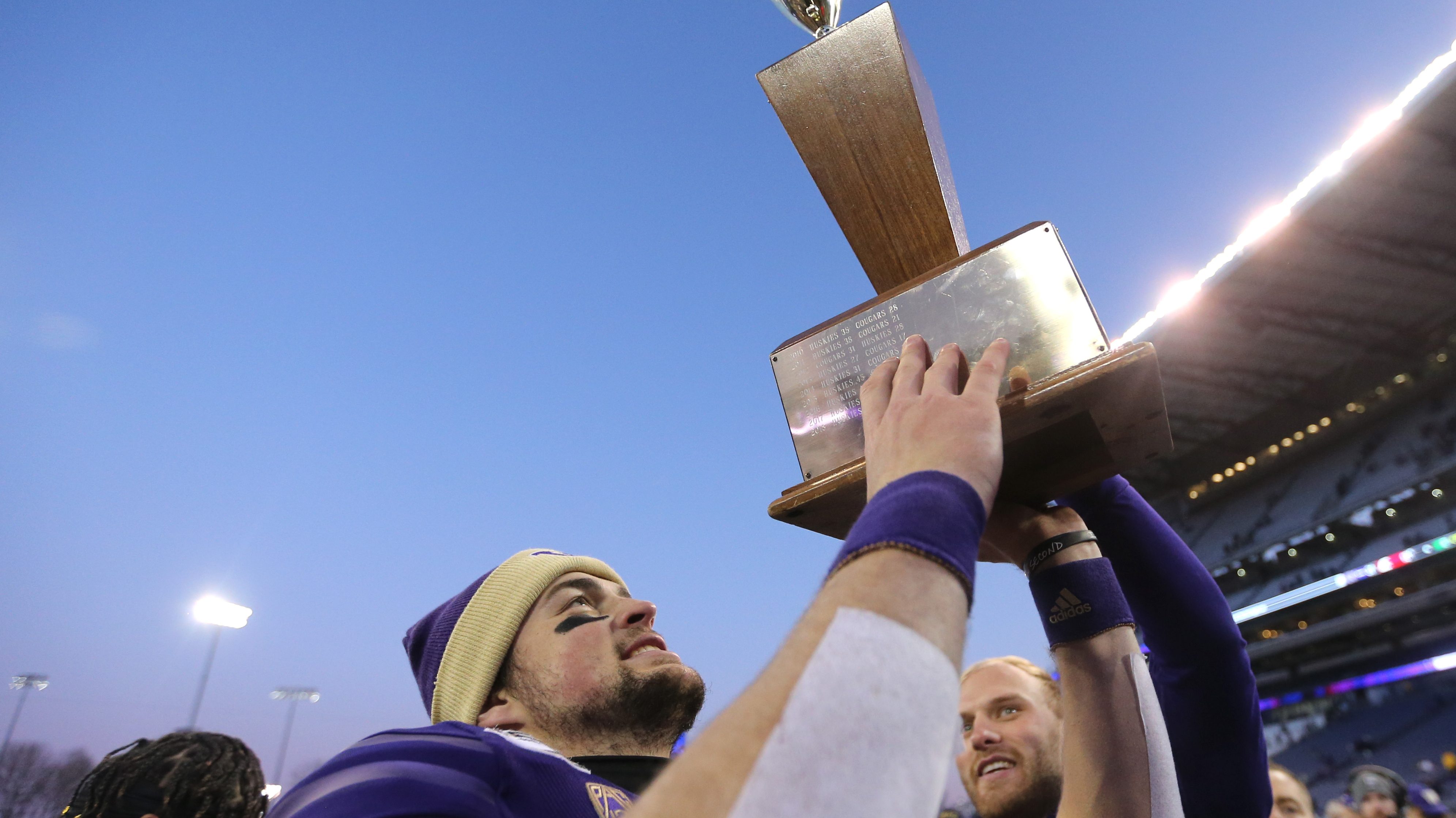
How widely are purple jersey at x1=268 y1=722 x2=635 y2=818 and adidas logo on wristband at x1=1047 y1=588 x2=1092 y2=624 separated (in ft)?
2.71

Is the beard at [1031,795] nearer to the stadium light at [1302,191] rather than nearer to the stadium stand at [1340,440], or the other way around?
the stadium light at [1302,191]

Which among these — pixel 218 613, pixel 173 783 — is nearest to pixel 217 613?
pixel 218 613

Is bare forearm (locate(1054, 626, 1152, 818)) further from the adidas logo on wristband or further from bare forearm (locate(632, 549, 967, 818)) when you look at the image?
bare forearm (locate(632, 549, 967, 818))

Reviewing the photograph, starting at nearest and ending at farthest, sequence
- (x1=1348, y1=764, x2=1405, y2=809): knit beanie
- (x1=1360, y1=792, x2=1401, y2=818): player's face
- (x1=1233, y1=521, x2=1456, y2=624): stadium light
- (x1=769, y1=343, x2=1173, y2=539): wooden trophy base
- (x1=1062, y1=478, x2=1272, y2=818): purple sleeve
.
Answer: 1. (x1=769, y1=343, x2=1173, y2=539): wooden trophy base
2. (x1=1062, y1=478, x2=1272, y2=818): purple sleeve
3. (x1=1360, y1=792, x2=1401, y2=818): player's face
4. (x1=1348, y1=764, x2=1405, y2=809): knit beanie
5. (x1=1233, y1=521, x2=1456, y2=624): stadium light

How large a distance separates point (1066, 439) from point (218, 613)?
21187 mm

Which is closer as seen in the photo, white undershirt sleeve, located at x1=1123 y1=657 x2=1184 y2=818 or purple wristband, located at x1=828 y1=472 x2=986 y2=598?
purple wristband, located at x1=828 y1=472 x2=986 y2=598

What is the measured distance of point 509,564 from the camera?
2.00m

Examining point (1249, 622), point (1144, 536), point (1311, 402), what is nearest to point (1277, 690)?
point (1249, 622)

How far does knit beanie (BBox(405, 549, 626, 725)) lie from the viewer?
1.82 meters

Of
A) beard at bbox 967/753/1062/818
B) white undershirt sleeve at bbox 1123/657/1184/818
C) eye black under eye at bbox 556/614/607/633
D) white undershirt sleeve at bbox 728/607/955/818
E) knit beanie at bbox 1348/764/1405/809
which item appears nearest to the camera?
white undershirt sleeve at bbox 728/607/955/818

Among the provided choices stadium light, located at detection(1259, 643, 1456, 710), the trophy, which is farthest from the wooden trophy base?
stadium light, located at detection(1259, 643, 1456, 710)

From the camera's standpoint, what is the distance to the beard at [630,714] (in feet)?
5.12

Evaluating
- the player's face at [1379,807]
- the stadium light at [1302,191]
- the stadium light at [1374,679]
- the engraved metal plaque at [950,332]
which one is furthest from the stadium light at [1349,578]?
the engraved metal plaque at [950,332]

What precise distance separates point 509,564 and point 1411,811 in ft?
31.6
